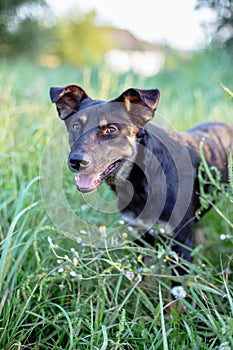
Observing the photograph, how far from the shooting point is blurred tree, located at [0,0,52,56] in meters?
11.9

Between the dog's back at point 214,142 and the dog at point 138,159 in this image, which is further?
the dog's back at point 214,142

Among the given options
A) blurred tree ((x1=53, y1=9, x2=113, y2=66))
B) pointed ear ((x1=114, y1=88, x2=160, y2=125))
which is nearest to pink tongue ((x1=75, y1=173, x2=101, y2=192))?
pointed ear ((x1=114, y1=88, x2=160, y2=125))

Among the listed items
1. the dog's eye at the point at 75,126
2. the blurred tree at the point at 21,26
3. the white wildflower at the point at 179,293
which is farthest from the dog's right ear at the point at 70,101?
the blurred tree at the point at 21,26

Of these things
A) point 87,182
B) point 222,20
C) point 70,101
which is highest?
point 222,20

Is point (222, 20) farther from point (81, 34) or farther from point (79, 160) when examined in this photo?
point (81, 34)

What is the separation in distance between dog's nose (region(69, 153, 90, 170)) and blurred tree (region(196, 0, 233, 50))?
175 cm

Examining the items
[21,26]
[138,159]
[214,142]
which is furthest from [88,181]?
[21,26]

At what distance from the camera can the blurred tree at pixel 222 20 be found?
3.25m

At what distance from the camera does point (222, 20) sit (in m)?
3.35

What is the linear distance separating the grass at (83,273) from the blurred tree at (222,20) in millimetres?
186

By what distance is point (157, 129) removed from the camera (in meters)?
2.83

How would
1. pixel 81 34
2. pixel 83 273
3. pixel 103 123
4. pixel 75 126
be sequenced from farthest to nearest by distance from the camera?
pixel 81 34
pixel 75 126
pixel 103 123
pixel 83 273

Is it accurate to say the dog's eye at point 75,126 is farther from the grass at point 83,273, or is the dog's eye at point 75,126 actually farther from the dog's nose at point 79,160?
the grass at point 83,273

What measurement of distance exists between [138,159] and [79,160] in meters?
0.54
